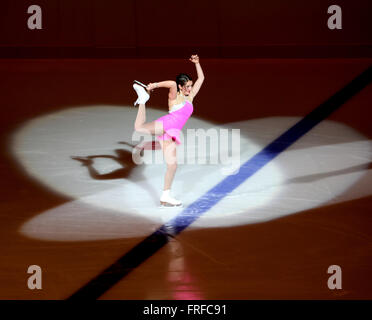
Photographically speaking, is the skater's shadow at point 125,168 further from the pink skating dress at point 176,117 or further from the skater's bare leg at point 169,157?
the pink skating dress at point 176,117

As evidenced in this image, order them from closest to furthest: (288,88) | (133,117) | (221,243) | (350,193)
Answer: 1. (221,243)
2. (350,193)
3. (133,117)
4. (288,88)

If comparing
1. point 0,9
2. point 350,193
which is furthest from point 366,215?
point 0,9

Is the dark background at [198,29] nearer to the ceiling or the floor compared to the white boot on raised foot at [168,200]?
nearer to the ceiling

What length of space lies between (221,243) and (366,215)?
129 centimetres

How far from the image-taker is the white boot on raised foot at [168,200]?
16.1ft

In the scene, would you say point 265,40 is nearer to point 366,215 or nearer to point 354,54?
point 354,54

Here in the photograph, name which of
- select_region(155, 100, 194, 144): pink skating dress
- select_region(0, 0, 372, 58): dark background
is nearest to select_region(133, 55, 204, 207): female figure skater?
select_region(155, 100, 194, 144): pink skating dress

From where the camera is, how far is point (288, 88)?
8023mm

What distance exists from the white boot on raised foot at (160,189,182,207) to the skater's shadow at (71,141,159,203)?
0.15 metres

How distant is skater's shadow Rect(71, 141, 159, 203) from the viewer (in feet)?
18.0

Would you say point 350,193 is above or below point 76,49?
below

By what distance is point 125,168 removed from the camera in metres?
5.80

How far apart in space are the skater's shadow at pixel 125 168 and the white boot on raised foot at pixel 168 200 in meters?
0.15

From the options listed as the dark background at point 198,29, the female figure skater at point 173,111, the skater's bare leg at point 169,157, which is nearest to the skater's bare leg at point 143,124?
the female figure skater at point 173,111
